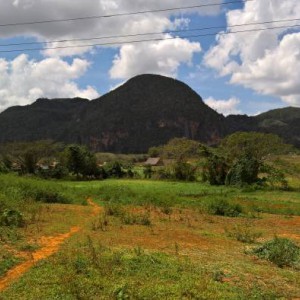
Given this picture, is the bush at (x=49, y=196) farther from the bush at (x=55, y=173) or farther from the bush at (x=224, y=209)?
the bush at (x=55, y=173)

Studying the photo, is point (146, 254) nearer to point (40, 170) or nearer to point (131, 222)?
point (131, 222)

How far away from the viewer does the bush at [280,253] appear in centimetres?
1315

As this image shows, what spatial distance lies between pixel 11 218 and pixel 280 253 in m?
10.6

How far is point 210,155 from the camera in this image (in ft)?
189

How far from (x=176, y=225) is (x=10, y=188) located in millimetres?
13209

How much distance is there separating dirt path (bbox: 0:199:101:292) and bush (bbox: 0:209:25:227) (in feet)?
7.04

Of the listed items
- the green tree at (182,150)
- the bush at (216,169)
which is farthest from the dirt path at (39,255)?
the green tree at (182,150)

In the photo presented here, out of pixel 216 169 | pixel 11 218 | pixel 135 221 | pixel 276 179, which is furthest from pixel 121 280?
pixel 216 169

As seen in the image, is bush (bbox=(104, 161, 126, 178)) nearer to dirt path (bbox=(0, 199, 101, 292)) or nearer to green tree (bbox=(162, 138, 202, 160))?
green tree (bbox=(162, 138, 202, 160))

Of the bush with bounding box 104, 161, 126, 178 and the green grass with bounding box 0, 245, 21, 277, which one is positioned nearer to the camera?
the green grass with bounding box 0, 245, 21, 277

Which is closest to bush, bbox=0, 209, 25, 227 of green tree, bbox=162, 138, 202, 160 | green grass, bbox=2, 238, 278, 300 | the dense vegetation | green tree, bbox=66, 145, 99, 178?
the dense vegetation

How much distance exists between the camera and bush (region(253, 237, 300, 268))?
13.1 metres

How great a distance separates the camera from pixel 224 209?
28.3m

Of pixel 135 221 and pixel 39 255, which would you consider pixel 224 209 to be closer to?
pixel 135 221
